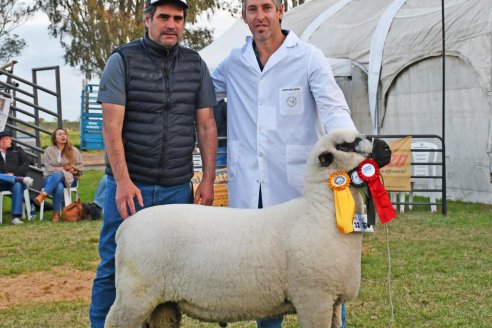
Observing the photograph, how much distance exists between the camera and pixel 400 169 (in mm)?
11953

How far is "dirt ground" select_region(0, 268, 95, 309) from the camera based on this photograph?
6.65 m

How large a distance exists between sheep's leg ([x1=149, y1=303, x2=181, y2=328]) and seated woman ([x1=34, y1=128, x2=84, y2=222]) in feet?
28.9

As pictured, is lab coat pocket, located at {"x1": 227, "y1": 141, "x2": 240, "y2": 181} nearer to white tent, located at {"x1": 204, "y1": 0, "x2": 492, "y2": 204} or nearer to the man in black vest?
the man in black vest

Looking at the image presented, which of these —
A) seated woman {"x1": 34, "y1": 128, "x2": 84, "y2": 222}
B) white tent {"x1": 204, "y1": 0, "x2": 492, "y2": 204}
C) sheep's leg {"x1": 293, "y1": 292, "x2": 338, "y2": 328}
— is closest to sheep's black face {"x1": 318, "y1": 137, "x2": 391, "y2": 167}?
sheep's leg {"x1": 293, "y1": 292, "x2": 338, "y2": 328}

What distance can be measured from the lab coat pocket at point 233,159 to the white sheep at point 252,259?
0.55 metres

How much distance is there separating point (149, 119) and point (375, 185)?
126 cm

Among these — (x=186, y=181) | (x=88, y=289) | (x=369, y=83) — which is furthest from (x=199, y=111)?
(x=369, y=83)

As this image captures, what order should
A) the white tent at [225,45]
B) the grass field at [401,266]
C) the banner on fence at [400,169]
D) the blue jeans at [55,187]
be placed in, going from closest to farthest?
the grass field at [401,266], the banner on fence at [400,169], the blue jeans at [55,187], the white tent at [225,45]

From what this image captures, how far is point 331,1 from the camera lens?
2058cm

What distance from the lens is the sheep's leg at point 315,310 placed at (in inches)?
137

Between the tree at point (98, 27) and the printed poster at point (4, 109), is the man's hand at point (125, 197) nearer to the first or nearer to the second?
the printed poster at point (4, 109)

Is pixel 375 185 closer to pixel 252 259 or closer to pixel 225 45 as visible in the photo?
pixel 252 259

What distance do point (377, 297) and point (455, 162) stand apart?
8.19 meters

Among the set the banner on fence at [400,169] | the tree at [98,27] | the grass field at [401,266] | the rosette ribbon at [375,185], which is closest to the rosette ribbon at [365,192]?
the rosette ribbon at [375,185]
